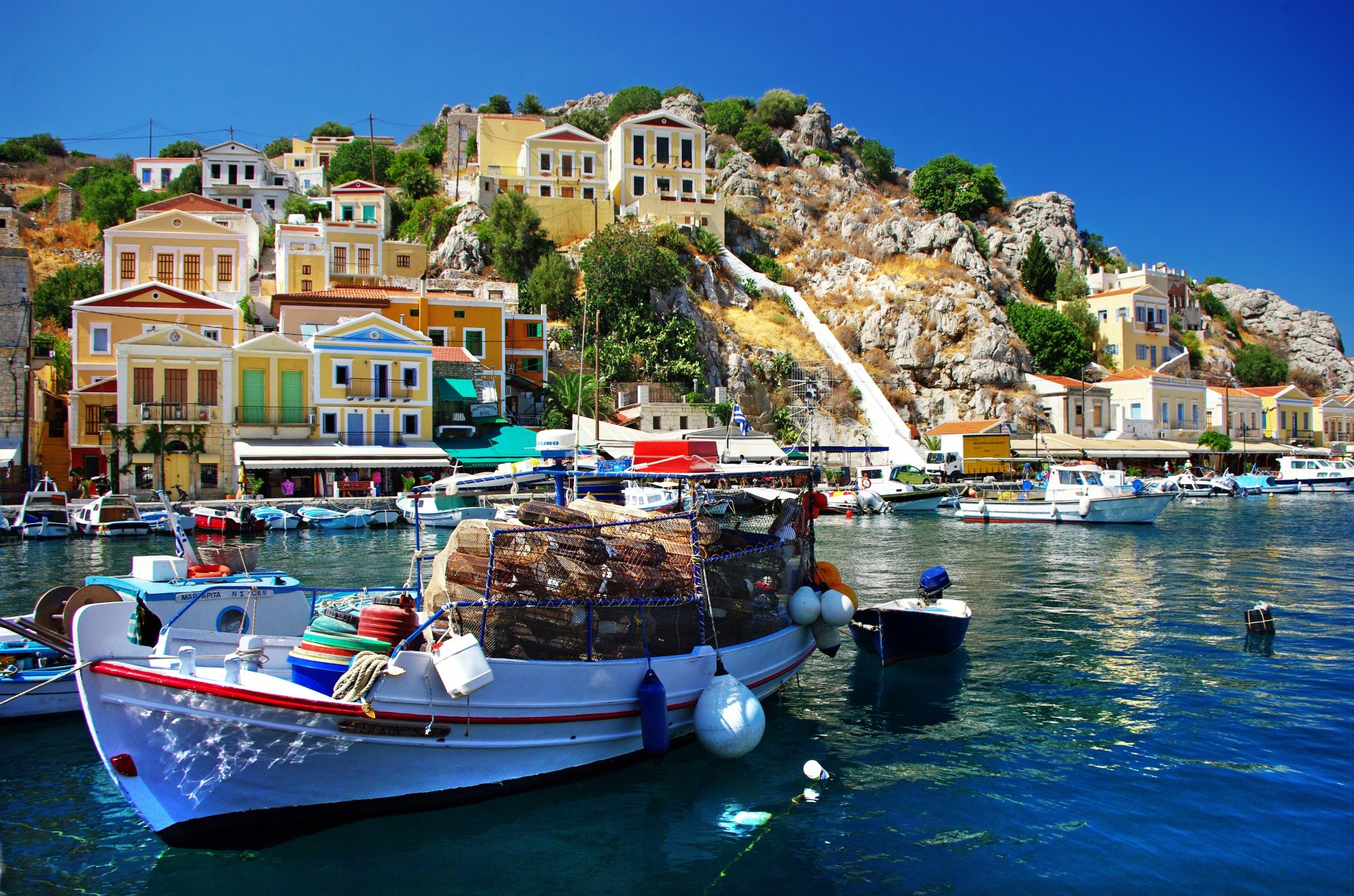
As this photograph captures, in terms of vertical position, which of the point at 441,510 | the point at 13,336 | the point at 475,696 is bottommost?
the point at 475,696

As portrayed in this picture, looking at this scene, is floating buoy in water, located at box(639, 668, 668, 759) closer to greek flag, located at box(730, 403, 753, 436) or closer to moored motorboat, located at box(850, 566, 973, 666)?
moored motorboat, located at box(850, 566, 973, 666)

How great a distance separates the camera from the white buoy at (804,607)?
11.2 meters

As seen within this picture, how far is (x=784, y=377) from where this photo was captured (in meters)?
51.0

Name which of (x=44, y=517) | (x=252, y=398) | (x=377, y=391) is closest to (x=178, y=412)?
(x=252, y=398)

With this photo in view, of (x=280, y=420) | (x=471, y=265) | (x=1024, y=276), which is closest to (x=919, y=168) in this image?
(x=1024, y=276)

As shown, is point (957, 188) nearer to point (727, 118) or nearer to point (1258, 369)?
point (727, 118)

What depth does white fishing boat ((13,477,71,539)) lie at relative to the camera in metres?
29.6

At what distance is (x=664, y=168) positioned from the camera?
60.8 meters

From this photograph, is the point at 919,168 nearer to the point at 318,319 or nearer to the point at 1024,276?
the point at 1024,276

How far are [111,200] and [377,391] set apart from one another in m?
37.2

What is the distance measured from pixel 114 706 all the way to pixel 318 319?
40.5 meters

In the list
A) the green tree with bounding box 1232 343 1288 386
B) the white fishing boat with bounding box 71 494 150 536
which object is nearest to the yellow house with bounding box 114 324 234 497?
the white fishing boat with bounding box 71 494 150 536

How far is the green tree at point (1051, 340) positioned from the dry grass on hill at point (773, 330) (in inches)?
704

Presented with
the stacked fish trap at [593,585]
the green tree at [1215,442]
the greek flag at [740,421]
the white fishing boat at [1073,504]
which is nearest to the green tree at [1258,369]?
the green tree at [1215,442]
